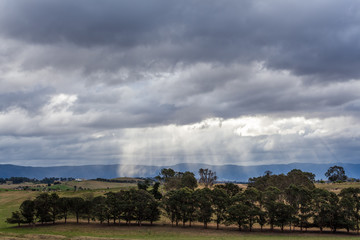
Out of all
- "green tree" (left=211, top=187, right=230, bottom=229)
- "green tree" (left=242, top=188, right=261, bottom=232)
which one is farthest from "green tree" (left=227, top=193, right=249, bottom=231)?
"green tree" (left=211, top=187, right=230, bottom=229)

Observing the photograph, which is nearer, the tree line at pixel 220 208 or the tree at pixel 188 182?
the tree line at pixel 220 208

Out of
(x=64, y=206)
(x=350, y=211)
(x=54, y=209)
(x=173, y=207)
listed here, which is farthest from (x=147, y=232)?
(x=350, y=211)

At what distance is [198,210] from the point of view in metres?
92.8

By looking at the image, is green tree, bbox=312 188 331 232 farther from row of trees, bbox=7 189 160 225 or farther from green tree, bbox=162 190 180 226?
row of trees, bbox=7 189 160 225

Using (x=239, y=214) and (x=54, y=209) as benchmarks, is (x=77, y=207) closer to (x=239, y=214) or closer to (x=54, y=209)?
(x=54, y=209)

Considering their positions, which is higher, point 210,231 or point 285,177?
point 285,177

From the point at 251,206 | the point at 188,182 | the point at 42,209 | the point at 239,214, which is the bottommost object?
the point at 42,209

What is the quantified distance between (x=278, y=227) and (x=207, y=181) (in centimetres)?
10714

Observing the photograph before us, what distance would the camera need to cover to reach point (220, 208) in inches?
3556

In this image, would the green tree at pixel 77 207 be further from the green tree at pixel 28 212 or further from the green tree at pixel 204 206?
the green tree at pixel 204 206

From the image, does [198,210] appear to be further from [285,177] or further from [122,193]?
[285,177]

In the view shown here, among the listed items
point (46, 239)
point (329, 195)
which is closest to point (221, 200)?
point (329, 195)

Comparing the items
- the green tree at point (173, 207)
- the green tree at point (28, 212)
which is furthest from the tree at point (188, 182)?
the green tree at point (28, 212)

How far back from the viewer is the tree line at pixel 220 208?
83875 mm
